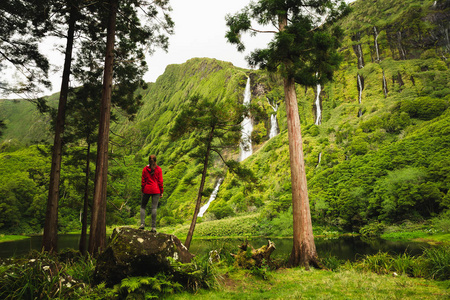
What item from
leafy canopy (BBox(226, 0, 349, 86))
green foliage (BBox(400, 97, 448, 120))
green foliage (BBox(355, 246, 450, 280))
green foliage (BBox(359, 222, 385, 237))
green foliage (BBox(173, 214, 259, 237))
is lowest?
green foliage (BBox(173, 214, 259, 237))

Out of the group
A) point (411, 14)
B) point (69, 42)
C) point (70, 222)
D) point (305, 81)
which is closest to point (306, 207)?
point (305, 81)

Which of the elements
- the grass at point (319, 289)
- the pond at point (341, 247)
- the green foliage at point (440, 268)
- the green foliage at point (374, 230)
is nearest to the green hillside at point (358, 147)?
the green foliage at point (374, 230)

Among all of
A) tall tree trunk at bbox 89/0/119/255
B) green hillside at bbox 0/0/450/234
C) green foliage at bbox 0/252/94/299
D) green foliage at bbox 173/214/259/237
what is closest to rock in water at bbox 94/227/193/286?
green foliage at bbox 0/252/94/299

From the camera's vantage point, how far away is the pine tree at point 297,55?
8812mm

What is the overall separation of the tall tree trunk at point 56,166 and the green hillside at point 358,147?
1.83 metres

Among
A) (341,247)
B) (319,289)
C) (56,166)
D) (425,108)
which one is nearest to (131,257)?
(319,289)

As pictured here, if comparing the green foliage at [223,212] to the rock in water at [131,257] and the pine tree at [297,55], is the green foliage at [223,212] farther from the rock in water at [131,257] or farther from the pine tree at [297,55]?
the rock in water at [131,257]

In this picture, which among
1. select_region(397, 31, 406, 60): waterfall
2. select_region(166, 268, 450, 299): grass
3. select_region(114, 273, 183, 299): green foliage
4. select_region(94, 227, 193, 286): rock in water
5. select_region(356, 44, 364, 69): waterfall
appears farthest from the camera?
select_region(356, 44, 364, 69): waterfall

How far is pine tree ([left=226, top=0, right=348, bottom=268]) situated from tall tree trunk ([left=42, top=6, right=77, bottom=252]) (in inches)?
279

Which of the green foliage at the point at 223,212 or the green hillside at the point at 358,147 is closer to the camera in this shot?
the green hillside at the point at 358,147

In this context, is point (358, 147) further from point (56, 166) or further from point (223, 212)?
point (56, 166)

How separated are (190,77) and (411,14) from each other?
148 metres

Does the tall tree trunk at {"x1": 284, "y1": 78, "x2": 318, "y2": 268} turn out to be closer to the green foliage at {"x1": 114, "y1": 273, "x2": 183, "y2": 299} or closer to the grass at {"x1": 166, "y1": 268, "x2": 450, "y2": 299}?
the grass at {"x1": 166, "y1": 268, "x2": 450, "y2": 299}

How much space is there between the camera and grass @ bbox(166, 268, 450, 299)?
4.42 metres
